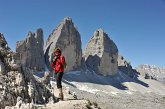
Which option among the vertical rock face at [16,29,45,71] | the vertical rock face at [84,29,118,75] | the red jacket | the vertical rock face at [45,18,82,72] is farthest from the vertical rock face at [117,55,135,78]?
the red jacket

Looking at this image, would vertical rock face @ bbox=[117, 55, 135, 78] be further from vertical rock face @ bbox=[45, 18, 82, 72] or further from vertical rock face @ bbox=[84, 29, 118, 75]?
vertical rock face @ bbox=[45, 18, 82, 72]

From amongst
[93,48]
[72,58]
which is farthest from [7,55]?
[93,48]

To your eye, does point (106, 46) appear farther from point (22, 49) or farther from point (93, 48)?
point (22, 49)

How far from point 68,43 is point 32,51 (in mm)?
20537

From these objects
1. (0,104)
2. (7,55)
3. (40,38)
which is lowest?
(0,104)

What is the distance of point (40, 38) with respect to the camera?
447 feet

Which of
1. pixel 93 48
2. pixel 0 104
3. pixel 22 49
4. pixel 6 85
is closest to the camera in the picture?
pixel 0 104

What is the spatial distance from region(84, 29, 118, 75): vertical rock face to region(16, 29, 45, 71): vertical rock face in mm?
30213

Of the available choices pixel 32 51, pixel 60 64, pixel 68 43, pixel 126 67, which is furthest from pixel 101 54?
pixel 60 64

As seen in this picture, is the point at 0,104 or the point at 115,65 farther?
the point at 115,65

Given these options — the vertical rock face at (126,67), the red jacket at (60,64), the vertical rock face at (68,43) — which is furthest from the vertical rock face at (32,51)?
the red jacket at (60,64)

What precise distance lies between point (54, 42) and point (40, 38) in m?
9.48

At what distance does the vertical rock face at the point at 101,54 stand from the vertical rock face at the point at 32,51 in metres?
30.2

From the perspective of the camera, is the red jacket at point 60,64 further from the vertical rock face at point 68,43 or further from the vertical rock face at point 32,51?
the vertical rock face at point 68,43
